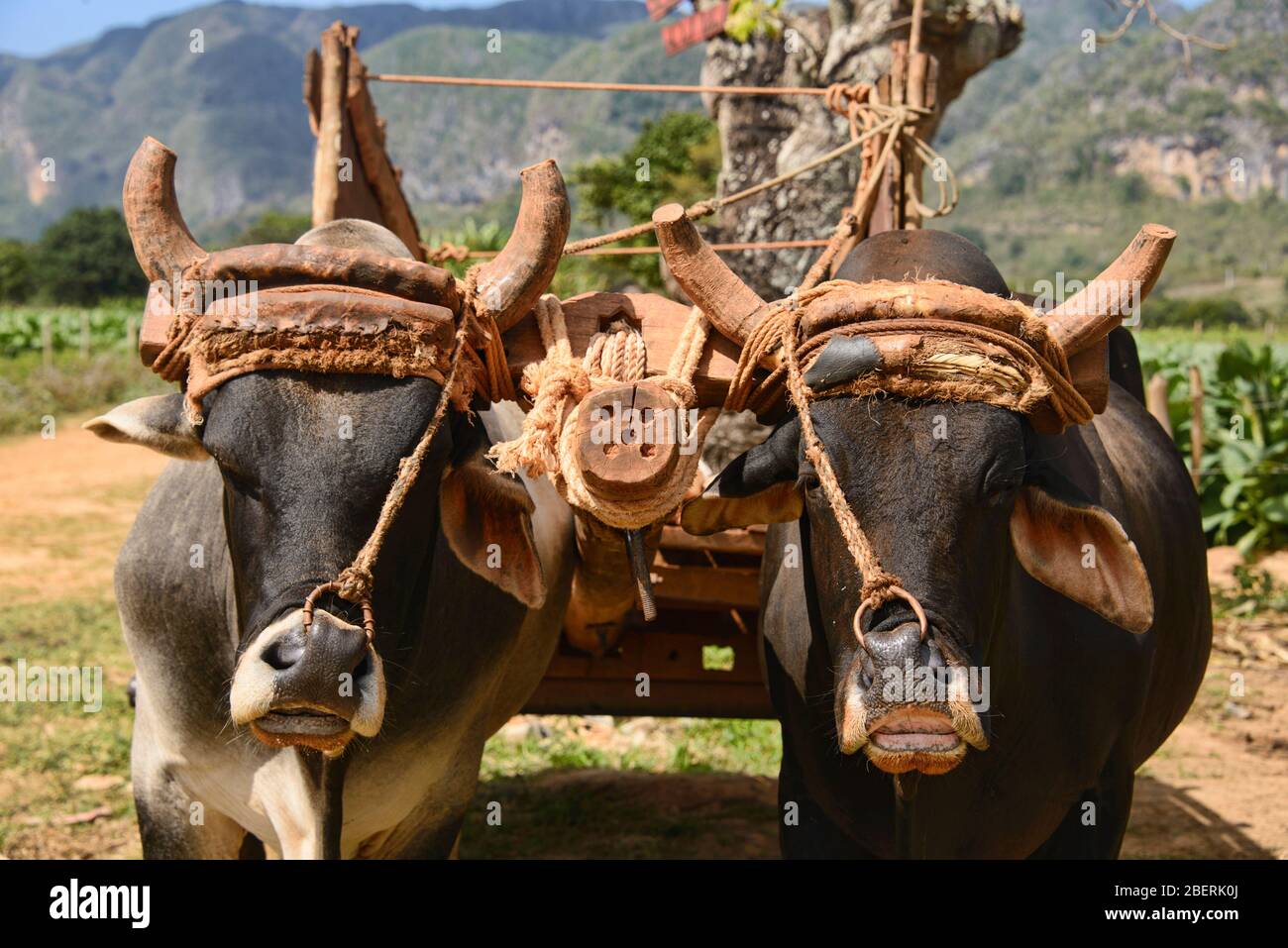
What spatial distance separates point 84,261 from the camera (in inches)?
2352

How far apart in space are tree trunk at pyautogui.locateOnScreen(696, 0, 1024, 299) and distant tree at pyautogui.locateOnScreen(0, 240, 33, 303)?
49532 mm

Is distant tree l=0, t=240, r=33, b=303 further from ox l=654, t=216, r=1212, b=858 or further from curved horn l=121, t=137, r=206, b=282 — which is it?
ox l=654, t=216, r=1212, b=858

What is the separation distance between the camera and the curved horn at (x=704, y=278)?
3.08 meters

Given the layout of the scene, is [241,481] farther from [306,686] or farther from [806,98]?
[806,98]

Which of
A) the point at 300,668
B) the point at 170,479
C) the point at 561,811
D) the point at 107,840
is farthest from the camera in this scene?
the point at 561,811

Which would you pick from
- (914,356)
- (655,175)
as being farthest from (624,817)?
(655,175)

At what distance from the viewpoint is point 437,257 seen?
17.4ft

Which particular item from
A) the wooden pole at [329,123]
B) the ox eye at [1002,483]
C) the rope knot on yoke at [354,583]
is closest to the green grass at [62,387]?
the wooden pole at [329,123]

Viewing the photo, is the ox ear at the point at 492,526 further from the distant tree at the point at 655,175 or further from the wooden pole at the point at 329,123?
the distant tree at the point at 655,175

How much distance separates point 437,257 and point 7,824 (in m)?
3.12

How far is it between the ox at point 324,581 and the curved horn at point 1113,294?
1195mm

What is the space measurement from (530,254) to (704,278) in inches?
16.6

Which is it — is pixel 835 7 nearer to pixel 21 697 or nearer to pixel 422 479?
pixel 21 697

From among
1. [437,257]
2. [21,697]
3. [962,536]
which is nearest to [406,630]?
[962,536]
